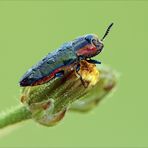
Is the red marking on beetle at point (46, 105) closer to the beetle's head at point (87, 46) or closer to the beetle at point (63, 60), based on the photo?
the beetle at point (63, 60)

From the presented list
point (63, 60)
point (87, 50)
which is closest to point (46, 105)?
point (63, 60)

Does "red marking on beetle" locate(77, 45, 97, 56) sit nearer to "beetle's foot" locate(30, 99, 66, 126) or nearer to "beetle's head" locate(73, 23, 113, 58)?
"beetle's head" locate(73, 23, 113, 58)

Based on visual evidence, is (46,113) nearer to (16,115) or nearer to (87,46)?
(16,115)

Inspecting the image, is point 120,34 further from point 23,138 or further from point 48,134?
point 23,138

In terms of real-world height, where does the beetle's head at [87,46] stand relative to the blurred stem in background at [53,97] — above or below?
above

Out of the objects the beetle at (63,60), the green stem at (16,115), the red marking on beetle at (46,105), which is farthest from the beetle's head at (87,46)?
the green stem at (16,115)

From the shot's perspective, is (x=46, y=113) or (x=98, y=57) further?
(x=98, y=57)
